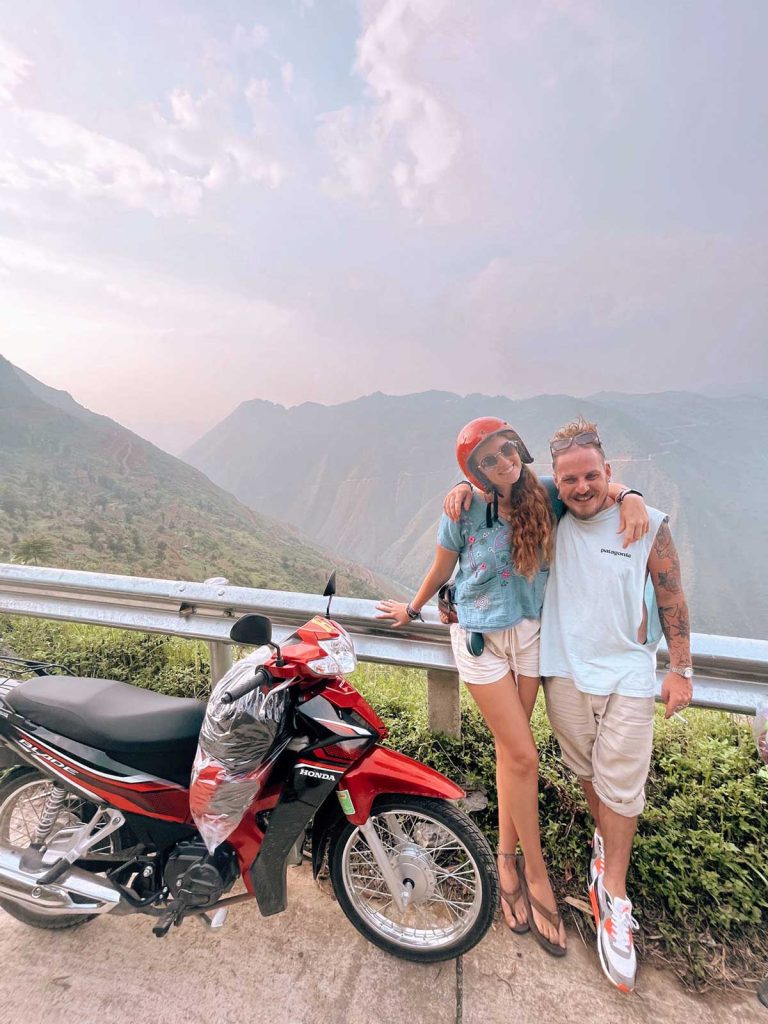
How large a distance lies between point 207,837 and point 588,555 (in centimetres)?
154

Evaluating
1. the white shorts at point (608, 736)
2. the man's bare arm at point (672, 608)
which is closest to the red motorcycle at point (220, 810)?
the white shorts at point (608, 736)

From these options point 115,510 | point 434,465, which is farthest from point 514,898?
point 434,465

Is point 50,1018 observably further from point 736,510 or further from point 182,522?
point 736,510

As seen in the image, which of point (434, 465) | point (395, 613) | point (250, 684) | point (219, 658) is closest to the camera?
point (250, 684)

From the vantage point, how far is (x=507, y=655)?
163 centimetres

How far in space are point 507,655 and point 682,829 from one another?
104 cm

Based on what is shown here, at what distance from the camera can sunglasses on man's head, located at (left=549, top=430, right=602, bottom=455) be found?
149 centimetres

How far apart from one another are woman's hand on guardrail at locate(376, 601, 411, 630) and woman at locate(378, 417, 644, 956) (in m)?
0.26

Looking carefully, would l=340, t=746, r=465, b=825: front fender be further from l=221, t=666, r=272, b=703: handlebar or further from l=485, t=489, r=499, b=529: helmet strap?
l=485, t=489, r=499, b=529: helmet strap

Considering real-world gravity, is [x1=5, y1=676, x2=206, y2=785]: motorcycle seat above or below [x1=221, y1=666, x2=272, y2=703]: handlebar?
below

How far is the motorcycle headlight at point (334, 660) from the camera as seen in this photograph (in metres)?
1.26

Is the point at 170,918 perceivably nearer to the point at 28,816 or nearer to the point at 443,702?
the point at 28,816

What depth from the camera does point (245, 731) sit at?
1.31 metres

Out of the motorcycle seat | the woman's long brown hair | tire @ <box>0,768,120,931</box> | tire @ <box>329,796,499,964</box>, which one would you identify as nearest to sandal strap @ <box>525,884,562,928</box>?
tire @ <box>329,796,499,964</box>
